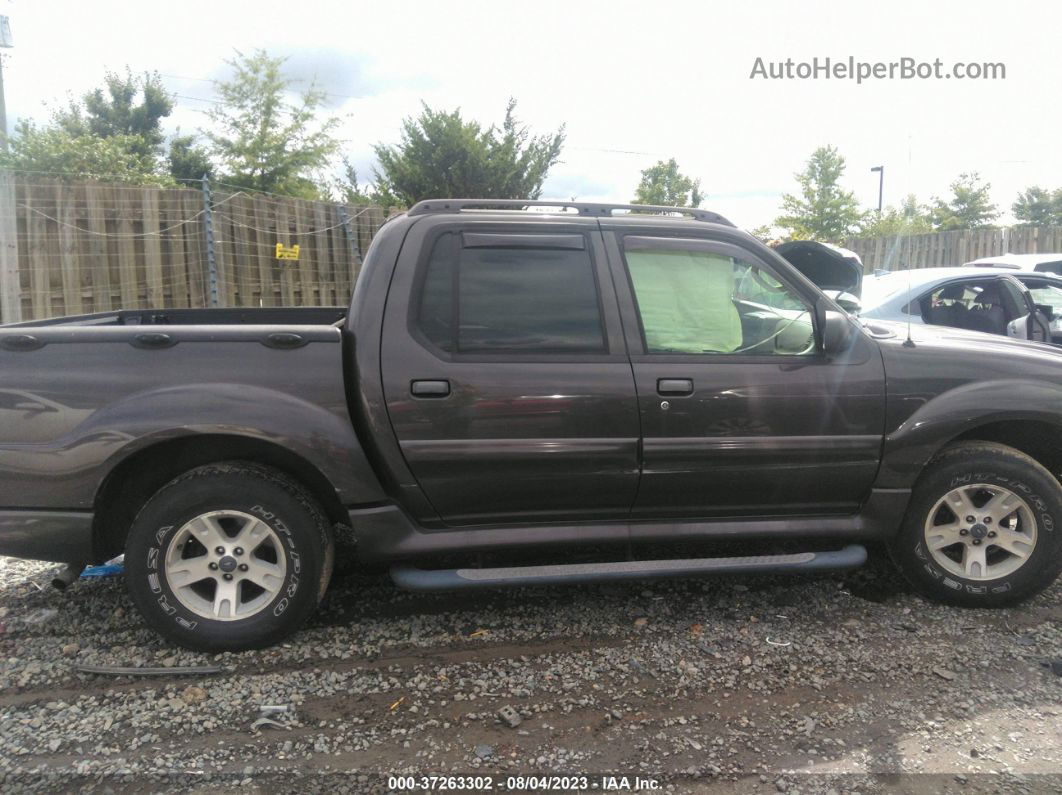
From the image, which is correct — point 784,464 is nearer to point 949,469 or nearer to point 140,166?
point 949,469

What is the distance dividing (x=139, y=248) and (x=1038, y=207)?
46957 mm

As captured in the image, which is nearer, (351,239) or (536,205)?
(536,205)

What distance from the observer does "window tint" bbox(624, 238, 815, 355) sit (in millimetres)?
3490

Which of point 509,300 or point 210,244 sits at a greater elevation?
point 210,244

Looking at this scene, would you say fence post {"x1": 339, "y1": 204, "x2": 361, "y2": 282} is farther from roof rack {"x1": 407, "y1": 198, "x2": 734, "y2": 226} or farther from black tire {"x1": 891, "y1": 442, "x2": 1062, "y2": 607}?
black tire {"x1": 891, "y1": 442, "x2": 1062, "y2": 607}

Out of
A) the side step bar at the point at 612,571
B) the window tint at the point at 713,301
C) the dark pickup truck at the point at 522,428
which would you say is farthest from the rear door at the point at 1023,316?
the side step bar at the point at 612,571

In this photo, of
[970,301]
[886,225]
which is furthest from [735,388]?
[886,225]

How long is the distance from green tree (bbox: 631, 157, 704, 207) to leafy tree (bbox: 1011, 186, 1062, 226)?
17989mm

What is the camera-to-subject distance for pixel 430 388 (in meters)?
3.25

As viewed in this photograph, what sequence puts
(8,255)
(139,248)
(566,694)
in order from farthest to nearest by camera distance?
(139,248)
(8,255)
(566,694)

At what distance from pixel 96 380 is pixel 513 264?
1785 mm

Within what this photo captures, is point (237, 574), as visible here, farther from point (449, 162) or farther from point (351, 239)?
point (449, 162)

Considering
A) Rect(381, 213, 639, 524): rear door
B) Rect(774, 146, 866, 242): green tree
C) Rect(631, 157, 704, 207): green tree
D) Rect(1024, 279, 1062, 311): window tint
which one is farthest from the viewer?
Rect(631, 157, 704, 207): green tree

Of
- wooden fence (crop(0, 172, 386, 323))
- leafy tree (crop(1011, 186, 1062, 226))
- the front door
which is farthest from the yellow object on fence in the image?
leafy tree (crop(1011, 186, 1062, 226))
